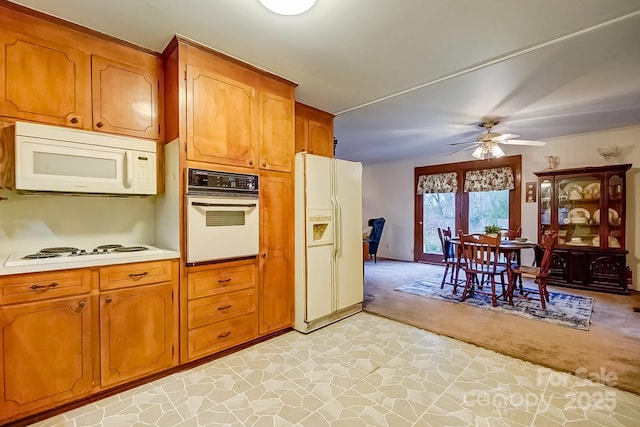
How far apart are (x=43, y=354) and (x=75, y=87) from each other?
1712 millimetres

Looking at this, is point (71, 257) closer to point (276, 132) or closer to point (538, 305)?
point (276, 132)

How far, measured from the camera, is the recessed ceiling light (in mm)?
1714

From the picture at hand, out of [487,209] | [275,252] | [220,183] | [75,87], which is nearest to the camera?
[75,87]

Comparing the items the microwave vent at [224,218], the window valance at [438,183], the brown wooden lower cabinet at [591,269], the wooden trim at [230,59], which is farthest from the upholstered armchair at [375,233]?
the microwave vent at [224,218]

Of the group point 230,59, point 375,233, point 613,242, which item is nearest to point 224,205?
point 230,59

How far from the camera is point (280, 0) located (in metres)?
1.70

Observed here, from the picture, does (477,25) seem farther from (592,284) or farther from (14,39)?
(592,284)

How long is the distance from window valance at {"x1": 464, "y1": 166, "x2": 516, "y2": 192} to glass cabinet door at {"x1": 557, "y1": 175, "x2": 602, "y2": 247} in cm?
86

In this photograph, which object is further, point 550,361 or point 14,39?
point 550,361

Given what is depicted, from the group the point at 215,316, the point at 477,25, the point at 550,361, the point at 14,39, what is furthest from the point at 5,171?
the point at 550,361

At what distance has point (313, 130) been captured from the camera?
3564mm

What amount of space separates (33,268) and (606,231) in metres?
6.46

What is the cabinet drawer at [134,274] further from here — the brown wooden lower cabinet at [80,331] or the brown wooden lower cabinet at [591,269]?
the brown wooden lower cabinet at [591,269]

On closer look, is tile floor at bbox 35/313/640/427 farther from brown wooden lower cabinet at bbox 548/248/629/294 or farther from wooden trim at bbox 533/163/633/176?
wooden trim at bbox 533/163/633/176
